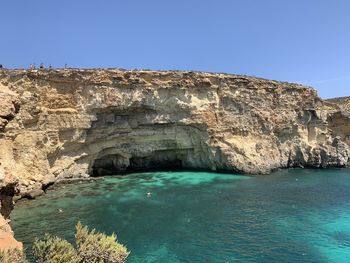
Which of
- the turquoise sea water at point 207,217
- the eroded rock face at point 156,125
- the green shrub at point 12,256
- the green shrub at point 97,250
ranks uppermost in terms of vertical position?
the eroded rock face at point 156,125

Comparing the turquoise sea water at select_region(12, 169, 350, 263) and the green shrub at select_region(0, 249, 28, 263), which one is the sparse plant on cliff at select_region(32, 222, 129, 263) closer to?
the green shrub at select_region(0, 249, 28, 263)

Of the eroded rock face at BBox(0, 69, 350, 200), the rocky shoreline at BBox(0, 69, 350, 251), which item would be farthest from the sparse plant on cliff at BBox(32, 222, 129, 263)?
the eroded rock face at BBox(0, 69, 350, 200)

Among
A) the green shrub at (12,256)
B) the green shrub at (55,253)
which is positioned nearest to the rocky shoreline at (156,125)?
the green shrub at (55,253)

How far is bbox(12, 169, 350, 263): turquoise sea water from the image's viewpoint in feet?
55.8

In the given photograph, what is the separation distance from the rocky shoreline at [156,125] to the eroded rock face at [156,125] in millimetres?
95

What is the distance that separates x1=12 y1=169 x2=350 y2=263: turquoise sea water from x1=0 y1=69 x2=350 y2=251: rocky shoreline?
11.7ft

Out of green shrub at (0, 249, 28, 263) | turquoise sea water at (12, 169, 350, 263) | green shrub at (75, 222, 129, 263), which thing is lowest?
turquoise sea water at (12, 169, 350, 263)

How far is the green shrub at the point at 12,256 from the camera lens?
29.6 ft

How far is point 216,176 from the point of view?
119ft

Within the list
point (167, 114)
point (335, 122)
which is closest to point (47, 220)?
point (167, 114)

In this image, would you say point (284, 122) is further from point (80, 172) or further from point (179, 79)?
point (80, 172)

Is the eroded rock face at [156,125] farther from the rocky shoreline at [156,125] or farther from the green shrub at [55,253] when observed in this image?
the green shrub at [55,253]

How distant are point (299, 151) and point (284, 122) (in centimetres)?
435

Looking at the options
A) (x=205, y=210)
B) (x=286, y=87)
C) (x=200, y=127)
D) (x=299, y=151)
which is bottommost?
(x=205, y=210)
